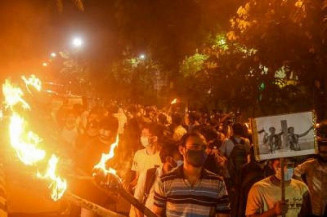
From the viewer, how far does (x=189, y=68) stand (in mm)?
28406

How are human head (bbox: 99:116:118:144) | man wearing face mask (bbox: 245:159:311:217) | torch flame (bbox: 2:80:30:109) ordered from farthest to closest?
human head (bbox: 99:116:118:144)
torch flame (bbox: 2:80:30:109)
man wearing face mask (bbox: 245:159:311:217)

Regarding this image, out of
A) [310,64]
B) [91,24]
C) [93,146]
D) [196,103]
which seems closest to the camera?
[93,146]

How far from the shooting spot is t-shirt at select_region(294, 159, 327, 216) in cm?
629

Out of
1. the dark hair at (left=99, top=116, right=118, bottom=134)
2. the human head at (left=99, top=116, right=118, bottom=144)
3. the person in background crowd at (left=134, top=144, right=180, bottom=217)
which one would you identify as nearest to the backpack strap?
the person in background crowd at (left=134, top=144, right=180, bottom=217)

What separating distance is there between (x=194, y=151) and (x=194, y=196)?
0.44 meters

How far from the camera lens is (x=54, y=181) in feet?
15.5

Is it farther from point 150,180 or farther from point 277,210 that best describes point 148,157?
point 277,210

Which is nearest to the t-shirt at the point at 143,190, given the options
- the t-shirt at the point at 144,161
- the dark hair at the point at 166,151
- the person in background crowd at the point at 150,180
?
the person in background crowd at the point at 150,180

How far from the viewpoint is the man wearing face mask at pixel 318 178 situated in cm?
629

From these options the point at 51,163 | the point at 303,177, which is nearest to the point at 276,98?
the point at 303,177

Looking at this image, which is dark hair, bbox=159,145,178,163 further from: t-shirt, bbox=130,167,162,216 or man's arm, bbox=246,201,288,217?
man's arm, bbox=246,201,288,217

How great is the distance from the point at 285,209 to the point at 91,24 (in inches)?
810

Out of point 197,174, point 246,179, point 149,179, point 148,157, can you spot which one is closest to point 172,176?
point 197,174

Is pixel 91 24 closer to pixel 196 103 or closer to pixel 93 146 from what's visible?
pixel 196 103
